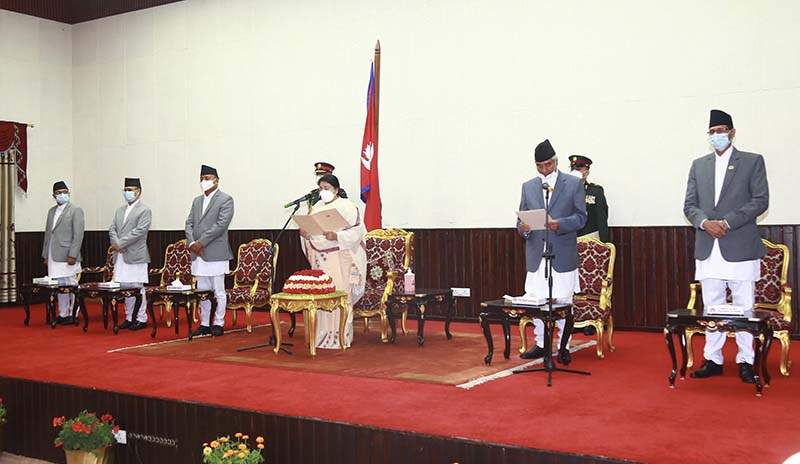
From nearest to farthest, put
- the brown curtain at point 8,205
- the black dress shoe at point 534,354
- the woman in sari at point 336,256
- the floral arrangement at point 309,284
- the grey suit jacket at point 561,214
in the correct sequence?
the grey suit jacket at point 561,214, the black dress shoe at point 534,354, the floral arrangement at point 309,284, the woman in sari at point 336,256, the brown curtain at point 8,205

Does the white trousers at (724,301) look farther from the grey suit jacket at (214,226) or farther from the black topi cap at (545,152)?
the grey suit jacket at (214,226)

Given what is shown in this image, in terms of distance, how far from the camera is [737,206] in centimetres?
509

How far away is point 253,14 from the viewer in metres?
10.2

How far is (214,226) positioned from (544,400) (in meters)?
4.30

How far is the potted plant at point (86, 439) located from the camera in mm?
4719

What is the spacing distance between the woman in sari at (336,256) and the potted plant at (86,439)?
2214 mm

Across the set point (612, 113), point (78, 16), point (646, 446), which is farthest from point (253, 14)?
point (646, 446)

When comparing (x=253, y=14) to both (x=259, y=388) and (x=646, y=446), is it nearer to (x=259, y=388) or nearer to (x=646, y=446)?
(x=259, y=388)

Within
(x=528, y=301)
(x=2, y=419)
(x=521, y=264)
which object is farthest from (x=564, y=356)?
(x=2, y=419)

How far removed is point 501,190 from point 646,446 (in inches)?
195

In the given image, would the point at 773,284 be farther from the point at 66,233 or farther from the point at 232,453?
the point at 66,233

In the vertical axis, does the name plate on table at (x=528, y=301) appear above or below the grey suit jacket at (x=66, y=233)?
below

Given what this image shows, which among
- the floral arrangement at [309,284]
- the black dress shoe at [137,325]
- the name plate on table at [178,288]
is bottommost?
the black dress shoe at [137,325]

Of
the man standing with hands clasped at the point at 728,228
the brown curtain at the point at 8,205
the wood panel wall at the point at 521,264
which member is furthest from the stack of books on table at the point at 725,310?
the brown curtain at the point at 8,205
